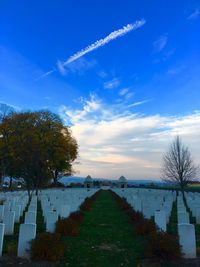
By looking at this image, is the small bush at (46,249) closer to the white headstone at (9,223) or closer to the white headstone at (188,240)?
the white headstone at (188,240)

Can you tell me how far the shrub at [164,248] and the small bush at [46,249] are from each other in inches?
81.8

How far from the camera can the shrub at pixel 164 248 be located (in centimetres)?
799

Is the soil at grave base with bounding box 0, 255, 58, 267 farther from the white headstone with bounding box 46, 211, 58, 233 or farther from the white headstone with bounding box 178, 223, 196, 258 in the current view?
the white headstone with bounding box 46, 211, 58, 233

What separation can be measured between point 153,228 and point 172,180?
23.3 meters

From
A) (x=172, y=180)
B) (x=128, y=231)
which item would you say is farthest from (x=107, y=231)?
(x=172, y=180)

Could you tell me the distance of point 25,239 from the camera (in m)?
8.32

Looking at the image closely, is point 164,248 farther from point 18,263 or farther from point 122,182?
point 122,182

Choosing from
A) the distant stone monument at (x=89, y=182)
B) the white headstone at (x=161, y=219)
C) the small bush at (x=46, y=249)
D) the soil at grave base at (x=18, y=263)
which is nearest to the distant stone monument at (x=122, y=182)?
the distant stone monument at (x=89, y=182)

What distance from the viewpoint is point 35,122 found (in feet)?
172

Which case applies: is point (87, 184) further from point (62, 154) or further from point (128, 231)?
point (128, 231)

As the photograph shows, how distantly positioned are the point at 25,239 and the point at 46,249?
1.89ft


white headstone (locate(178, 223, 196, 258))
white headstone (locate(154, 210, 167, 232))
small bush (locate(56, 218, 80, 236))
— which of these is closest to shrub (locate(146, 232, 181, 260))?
white headstone (locate(178, 223, 196, 258))

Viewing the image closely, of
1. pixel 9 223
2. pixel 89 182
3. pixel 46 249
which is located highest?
pixel 89 182

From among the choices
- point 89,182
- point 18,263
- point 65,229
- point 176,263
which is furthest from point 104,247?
point 89,182
